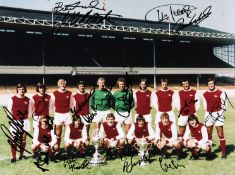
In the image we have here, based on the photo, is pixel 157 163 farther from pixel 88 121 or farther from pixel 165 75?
pixel 165 75

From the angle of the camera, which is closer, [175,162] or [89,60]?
[175,162]

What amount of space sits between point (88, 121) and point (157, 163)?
2.22 metres

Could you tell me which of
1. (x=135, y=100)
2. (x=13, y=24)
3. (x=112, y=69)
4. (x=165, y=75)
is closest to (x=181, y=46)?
(x=165, y=75)

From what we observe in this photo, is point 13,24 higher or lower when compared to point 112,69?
higher

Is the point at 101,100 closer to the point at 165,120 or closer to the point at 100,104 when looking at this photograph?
the point at 100,104

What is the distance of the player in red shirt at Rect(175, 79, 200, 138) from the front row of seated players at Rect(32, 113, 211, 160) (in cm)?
64

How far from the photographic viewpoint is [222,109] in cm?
820

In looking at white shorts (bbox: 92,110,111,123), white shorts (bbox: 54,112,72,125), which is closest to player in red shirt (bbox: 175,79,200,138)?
A: white shorts (bbox: 92,110,111,123)

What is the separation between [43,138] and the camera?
7.98m

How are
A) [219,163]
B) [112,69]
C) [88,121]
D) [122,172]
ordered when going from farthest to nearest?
[112,69], [88,121], [219,163], [122,172]

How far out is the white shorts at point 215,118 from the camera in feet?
26.6

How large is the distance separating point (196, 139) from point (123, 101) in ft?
6.73

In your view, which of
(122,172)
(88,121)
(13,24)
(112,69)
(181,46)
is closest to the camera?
(122,172)

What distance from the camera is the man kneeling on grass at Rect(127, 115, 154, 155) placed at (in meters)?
8.18
